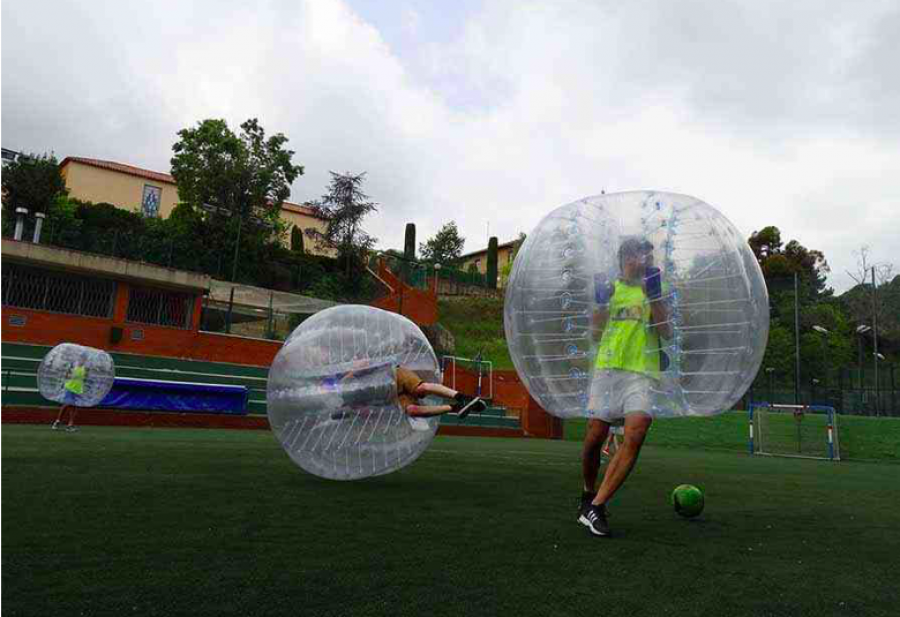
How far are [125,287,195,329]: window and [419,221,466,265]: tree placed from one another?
38.4m

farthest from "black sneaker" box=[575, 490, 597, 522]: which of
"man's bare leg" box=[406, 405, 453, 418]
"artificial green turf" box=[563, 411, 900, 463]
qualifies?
"artificial green turf" box=[563, 411, 900, 463]

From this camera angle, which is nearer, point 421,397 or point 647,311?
point 647,311

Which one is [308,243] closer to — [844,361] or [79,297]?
[79,297]

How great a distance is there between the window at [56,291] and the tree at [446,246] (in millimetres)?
40311

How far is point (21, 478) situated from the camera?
4.91 metres

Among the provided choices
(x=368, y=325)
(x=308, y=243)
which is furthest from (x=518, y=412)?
(x=308, y=243)

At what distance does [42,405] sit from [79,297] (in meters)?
7.66

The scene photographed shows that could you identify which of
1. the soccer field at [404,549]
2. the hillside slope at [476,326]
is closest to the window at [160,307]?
the hillside slope at [476,326]

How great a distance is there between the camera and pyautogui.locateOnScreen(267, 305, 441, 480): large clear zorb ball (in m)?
5.18

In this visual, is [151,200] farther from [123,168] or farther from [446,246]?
[446,246]

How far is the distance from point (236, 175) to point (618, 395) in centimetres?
3581

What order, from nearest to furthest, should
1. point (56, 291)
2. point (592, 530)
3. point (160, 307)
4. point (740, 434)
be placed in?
1. point (592, 530)
2. point (740, 434)
3. point (56, 291)
4. point (160, 307)

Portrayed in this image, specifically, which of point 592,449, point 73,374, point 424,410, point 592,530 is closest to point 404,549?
point 592,530

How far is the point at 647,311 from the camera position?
13.0 feet
